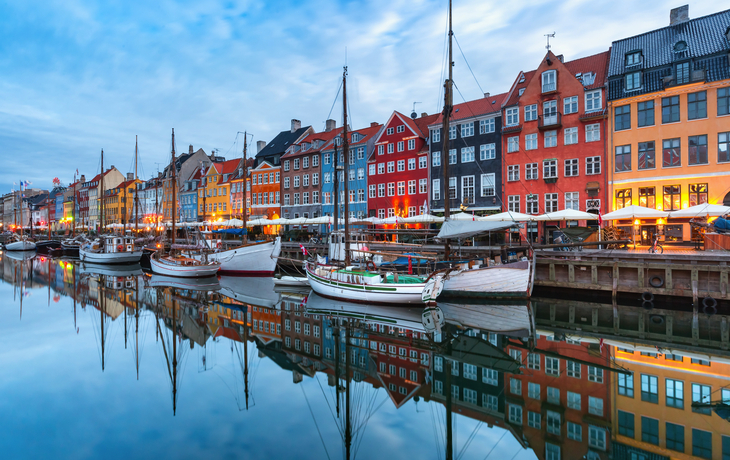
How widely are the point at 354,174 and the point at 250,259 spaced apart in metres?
18.7

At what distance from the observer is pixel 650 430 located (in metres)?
8.41

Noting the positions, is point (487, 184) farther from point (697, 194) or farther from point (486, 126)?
point (697, 194)

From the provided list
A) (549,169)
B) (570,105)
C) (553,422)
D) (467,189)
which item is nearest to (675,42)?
(570,105)

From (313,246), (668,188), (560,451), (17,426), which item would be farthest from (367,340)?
(668,188)

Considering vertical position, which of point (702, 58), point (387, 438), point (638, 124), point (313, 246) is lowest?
point (387, 438)

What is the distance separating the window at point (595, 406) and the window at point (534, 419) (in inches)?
48.0

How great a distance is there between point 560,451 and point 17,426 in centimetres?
1071

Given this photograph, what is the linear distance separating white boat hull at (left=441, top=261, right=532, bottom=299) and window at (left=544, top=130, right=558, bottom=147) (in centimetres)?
1647

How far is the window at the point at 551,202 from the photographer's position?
32.3 m

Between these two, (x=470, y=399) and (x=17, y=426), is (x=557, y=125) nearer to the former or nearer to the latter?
(x=470, y=399)

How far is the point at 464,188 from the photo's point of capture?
37.2 metres

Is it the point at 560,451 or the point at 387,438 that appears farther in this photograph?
the point at 387,438

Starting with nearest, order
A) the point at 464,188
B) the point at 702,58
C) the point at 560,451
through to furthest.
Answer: the point at 560,451 < the point at 702,58 < the point at 464,188

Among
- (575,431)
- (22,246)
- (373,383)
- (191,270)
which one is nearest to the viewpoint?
(575,431)
